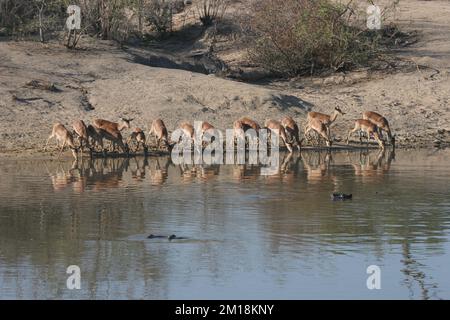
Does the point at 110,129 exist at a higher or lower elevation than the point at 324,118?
lower

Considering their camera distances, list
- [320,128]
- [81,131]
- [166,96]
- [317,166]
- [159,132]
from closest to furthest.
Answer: [317,166] < [81,131] < [159,132] < [320,128] < [166,96]

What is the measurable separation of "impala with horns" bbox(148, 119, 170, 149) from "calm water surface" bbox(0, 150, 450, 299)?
1569 millimetres

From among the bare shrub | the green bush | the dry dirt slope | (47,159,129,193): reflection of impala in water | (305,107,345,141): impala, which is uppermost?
the bare shrub

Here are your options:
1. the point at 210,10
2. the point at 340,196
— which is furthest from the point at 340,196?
the point at 210,10

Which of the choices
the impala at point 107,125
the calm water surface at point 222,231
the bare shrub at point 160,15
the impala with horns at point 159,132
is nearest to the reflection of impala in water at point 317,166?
the calm water surface at point 222,231

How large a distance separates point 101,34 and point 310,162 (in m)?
8.52

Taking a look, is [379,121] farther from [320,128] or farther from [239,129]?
[239,129]

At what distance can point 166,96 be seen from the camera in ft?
82.3

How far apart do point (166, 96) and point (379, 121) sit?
446 centimetres

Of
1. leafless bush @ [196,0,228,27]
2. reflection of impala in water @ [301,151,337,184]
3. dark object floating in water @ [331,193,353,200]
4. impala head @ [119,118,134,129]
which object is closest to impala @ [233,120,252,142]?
reflection of impala in water @ [301,151,337,184]

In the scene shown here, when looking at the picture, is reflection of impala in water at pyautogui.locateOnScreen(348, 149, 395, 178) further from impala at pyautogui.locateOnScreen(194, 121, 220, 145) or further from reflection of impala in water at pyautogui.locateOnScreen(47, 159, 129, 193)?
reflection of impala in water at pyautogui.locateOnScreen(47, 159, 129, 193)

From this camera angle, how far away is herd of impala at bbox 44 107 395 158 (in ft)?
72.9

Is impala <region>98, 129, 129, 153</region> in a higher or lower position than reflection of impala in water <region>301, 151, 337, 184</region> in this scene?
higher

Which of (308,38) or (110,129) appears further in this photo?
(308,38)
